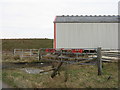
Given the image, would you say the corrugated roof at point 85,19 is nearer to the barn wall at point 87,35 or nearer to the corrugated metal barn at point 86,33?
the corrugated metal barn at point 86,33

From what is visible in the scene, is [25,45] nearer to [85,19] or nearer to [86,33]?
[85,19]

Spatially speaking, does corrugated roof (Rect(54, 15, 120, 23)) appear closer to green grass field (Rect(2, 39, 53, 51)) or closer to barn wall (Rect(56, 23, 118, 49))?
barn wall (Rect(56, 23, 118, 49))

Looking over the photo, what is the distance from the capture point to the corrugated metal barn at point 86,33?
59.0ft

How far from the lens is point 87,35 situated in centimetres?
1805

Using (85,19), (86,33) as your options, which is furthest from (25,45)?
(86,33)

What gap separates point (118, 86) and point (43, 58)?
9677 millimetres

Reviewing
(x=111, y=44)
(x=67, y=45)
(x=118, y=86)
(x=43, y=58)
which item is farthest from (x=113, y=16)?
(x=118, y=86)

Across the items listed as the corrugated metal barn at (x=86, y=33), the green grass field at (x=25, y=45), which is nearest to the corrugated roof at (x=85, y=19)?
the corrugated metal barn at (x=86, y=33)

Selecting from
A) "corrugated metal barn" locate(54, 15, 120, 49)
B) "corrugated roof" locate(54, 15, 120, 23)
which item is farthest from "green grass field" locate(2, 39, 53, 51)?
"corrugated metal barn" locate(54, 15, 120, 49)

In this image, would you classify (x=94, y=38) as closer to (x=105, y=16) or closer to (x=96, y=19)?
(x=96, y=19)

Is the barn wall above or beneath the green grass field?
above

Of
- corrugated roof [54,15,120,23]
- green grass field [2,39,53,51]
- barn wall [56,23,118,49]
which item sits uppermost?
corrugated roof [54,15,120,23]

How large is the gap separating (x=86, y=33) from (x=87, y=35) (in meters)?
0.24

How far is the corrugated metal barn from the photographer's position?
18.0 m
